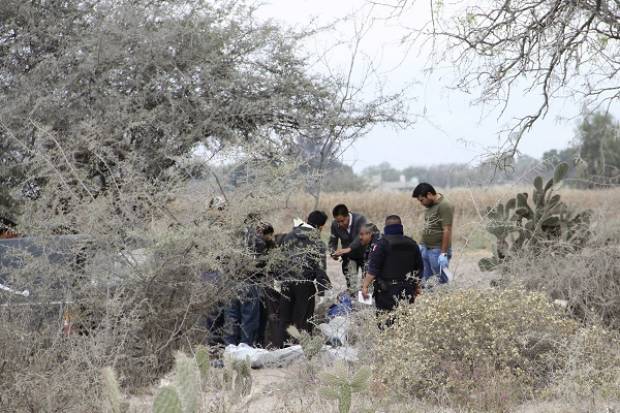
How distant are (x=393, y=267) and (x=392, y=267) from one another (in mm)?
10

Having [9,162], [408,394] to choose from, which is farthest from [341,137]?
[408,394]

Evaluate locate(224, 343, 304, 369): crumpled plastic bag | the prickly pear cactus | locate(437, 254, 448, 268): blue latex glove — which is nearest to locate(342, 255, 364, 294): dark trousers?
locate(437, 254, 448, 268): blue latex glove

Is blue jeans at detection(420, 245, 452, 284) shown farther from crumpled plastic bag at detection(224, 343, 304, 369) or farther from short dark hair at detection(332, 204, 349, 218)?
crumpled plastic bag at detection(224, 343, 304, 369)

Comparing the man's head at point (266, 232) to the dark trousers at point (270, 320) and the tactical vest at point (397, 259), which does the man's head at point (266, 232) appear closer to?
the dark trousers at point (270, 320)

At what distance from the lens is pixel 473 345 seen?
726 centimetres

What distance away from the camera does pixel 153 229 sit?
7.28m

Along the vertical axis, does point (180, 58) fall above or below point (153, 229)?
above

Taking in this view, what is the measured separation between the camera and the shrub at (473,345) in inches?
275

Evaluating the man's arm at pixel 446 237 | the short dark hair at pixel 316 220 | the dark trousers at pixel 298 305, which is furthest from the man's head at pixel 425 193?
the dark trousers at pixel 298 305

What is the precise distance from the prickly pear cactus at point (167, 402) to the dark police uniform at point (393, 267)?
15.9ft

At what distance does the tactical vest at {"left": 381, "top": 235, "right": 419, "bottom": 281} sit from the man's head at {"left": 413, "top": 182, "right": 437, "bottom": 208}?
165 cm

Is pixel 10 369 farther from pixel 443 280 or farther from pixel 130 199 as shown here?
pixel 443 280

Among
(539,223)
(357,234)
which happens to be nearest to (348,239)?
(357,234)

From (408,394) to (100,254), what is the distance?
108 inches
